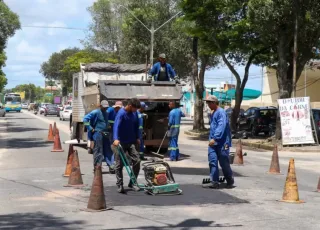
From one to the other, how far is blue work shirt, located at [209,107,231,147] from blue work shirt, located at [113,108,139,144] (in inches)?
61.8

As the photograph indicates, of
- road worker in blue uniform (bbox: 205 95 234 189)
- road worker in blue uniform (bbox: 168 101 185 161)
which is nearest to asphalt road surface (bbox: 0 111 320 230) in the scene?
road worker in blue uniform (bbox: 205 95 234 189)

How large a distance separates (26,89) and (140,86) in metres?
176

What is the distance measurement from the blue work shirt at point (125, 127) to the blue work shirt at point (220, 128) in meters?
1.57

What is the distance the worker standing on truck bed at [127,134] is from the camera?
9.60m

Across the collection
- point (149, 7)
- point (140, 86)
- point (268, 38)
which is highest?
point (149, 7)

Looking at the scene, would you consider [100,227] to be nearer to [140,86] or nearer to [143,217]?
[143,217]

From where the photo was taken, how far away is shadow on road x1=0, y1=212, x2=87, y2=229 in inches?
276

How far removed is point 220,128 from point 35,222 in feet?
14.1

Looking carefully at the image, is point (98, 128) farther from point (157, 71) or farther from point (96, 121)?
point (157, 71)

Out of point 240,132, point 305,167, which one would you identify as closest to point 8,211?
point 305,167

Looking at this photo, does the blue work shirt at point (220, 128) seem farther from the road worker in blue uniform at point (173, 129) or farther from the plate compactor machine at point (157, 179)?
the road worker in blue uniform at point (173, 129)

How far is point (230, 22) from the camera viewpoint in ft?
84.3

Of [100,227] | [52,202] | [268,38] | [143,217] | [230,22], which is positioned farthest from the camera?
[230,22]

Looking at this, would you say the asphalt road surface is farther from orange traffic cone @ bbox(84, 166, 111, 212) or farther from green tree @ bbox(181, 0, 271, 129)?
green tree @ bbox(181, 0, 271, 129)
